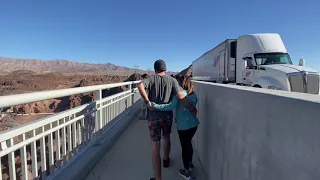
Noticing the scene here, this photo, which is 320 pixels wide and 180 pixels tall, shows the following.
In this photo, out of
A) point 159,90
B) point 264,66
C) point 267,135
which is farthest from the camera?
point 264,66

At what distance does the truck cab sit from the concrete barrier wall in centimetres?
1049

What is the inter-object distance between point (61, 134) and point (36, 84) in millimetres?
72063

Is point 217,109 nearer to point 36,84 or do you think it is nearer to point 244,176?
point 244,176

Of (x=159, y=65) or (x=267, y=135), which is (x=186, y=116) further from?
(x=267, y=135)

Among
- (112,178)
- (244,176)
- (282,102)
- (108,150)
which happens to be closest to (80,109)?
(112,178)

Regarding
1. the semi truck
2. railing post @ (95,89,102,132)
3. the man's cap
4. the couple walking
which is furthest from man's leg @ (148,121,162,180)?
the semi truck

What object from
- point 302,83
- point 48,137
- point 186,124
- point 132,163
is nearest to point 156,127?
point 186,124

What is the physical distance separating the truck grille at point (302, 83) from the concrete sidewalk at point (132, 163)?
25.9 ft

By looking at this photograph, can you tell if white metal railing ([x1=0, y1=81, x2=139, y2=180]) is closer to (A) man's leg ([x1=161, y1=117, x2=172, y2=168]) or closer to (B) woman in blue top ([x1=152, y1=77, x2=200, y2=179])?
(A) man's leg ([x1=161, y1=117, x2=172, y2=168])

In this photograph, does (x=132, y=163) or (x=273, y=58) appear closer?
(x=132, y=163)

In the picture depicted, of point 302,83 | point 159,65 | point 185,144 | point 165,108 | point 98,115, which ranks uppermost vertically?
point 159,65

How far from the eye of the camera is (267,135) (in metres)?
1.80

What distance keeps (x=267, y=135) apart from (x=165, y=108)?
232 cm

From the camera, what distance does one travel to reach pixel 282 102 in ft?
5.26
